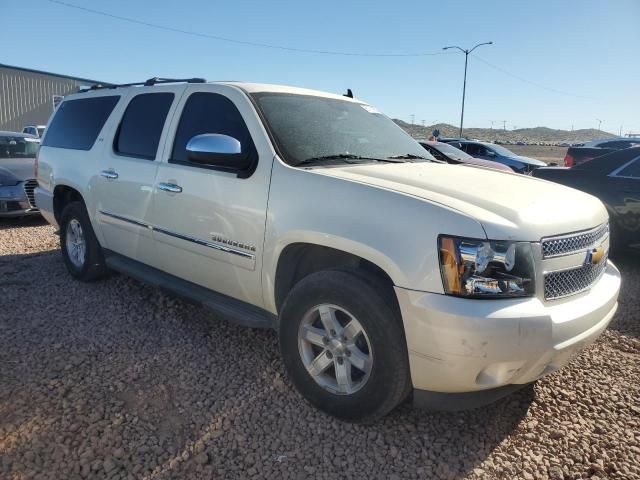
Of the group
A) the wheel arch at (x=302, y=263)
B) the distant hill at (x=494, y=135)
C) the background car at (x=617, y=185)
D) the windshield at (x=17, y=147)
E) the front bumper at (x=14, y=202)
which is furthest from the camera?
the distant hill at (x=494, y=135)

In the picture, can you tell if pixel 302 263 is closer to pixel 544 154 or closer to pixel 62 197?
pixel 62 197

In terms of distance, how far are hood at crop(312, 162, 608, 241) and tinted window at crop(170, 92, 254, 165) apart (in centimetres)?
74

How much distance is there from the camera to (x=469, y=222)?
2.34 m

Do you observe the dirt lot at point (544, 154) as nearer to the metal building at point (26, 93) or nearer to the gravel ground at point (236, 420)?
the gravel ground at point (236, 420)

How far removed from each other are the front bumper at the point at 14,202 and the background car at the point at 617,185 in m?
8.04

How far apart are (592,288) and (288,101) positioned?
232cm

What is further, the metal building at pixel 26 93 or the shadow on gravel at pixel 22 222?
the metal building at pixel 26 93

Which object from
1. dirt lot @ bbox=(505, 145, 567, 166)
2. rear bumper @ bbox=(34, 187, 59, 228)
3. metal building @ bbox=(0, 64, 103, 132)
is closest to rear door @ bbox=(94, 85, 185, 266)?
rear bumper @ bbox=(34, 187, 59, 228)

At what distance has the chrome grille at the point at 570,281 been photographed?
96.7 inches

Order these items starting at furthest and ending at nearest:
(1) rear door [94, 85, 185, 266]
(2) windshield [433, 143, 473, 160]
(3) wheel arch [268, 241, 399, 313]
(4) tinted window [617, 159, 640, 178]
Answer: (2) windshield [433, 143, 473, 160], (4) tinted window [617, 159, 640, 178], (1) rear door [94, 85, 185, 266], (3) wheel arch [268, 241, 399, 313]

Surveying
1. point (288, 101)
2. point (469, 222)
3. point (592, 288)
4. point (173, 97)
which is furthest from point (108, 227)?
A: point (592, 288)

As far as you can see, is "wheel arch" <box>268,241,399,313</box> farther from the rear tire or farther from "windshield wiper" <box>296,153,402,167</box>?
the rear tire

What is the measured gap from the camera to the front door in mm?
3170

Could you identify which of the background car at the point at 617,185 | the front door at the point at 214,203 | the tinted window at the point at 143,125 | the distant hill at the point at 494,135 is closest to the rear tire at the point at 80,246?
the tinted window at the point at 143,125
